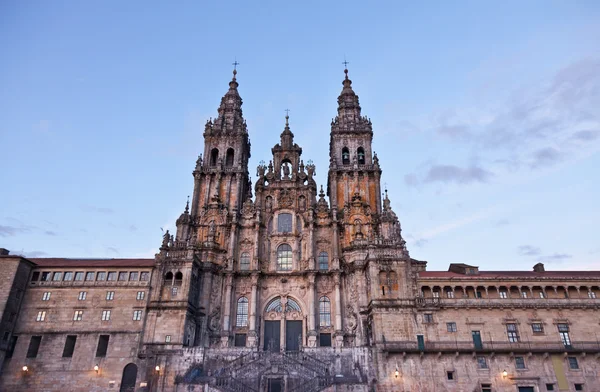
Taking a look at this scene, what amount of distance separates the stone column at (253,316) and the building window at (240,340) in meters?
1.54

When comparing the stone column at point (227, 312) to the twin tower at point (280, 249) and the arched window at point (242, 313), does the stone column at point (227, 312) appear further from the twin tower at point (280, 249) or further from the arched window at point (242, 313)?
the arched window at point (242, 313)

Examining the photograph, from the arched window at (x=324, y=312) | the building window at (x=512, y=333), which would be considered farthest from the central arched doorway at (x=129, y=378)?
the building window at (x=512, y=333)

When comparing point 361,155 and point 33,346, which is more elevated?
point 361,155

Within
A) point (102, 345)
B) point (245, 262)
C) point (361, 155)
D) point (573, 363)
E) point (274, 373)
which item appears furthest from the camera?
point (361, 155)

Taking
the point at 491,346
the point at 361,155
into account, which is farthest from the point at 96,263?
the point at 491,346

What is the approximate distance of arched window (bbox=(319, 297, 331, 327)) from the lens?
51.5 meters

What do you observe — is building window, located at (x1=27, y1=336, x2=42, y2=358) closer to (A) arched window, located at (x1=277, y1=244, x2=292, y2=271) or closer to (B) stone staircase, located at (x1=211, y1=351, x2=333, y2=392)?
(B) stone staircase, located at (x1=211, y1=351, x2=333, y2=392)

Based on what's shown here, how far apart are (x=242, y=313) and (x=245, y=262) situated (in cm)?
632

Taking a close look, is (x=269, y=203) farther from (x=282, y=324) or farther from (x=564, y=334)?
(x=564, y=334)

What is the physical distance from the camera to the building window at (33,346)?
45031 millimetres

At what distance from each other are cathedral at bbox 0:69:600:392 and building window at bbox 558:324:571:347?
113mm

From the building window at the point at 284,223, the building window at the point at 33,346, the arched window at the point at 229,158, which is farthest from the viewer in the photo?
the arched window at the point at 229,158

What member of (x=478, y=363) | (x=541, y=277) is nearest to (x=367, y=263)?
(x=478, y=363)

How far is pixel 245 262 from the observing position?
55438 millimetres
